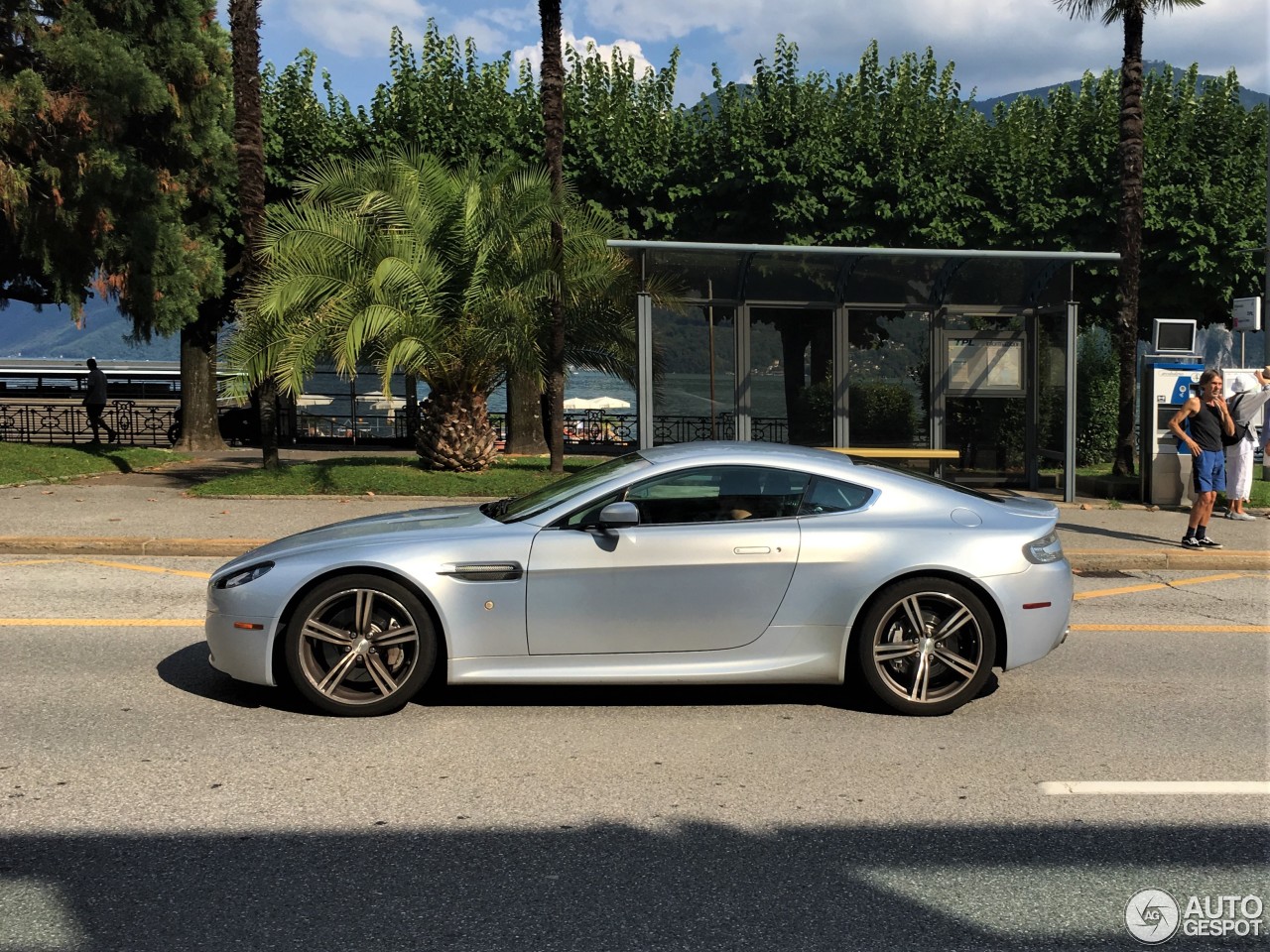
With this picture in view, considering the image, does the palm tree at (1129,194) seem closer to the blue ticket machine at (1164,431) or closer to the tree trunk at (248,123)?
the blue ticket machine at (1164,431)

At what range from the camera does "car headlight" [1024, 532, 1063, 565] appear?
6.16 m

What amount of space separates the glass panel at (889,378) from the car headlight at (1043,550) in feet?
34.8

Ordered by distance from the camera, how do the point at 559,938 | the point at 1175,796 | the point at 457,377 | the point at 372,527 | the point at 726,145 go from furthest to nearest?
the point at 726,145, the point at 457,377, the point at 372,527, the point at 1175,796, the point at 559,938

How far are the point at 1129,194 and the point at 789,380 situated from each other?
19.2 feet

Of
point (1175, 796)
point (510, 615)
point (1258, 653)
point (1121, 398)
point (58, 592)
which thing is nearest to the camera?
point (1175, 796)

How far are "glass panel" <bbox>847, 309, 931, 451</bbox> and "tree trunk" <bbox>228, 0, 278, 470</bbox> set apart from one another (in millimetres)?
8283

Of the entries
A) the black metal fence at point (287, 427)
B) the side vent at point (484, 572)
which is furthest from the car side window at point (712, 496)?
the black metal fence at point (287, 427)

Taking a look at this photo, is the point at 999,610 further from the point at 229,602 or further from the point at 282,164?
the point at 282,164

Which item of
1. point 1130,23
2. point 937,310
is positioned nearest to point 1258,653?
point 937,310

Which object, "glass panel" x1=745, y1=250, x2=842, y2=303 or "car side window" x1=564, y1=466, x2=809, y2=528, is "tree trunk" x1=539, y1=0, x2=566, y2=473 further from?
"car side window" x1=564, y1=466, x2=809, y2=528

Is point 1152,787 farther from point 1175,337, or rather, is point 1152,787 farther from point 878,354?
point 1175,337

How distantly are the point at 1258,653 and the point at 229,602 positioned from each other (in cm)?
638

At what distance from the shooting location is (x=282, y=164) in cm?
2461

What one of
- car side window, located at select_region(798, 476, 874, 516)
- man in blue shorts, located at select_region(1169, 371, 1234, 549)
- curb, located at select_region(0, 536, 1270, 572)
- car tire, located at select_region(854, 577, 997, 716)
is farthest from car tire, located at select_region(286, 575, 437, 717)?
man in blue shorts, located at select_region(1169, 371, 1234, 549)
